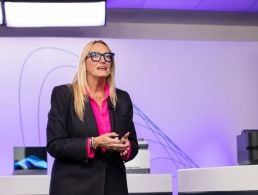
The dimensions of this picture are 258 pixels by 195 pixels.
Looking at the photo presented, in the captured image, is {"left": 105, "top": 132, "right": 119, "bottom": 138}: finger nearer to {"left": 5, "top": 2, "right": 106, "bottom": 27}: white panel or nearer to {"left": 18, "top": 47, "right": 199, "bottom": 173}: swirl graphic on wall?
{"left": 5, "top": 2, "right": 106, "bottom": 27}: white panel

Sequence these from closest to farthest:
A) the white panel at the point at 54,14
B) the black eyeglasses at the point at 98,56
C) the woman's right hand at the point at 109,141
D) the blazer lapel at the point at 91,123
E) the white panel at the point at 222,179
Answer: the woman's right hand at the point at 109,141 < the blazer lapel at the point at 91,123 < the black eyeglasses at the point at 98,56 < the white panel at the point at 222,179 < the white panel at the point at 54,14

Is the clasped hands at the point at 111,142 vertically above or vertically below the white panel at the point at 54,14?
below

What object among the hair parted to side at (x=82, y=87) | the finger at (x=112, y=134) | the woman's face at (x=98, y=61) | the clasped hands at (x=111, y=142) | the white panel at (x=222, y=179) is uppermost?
the woman's face at (x=98, y=61)

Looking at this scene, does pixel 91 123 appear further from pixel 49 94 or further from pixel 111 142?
pixel 49 94

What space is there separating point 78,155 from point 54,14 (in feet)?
6.63

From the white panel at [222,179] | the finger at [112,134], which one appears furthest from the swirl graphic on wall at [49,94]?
the finger at [112,134]

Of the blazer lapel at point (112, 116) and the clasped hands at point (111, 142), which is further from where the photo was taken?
the blazer lapel at point (112, 116)

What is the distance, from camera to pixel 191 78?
4020 millimetres

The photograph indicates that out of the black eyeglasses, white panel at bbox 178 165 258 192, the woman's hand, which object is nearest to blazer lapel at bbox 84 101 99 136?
the woman's hand

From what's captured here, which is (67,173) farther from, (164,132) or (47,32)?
(47,32)

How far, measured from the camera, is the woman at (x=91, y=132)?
168 centimetres

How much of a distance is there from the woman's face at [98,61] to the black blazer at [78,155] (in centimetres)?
11

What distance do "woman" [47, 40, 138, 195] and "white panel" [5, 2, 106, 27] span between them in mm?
1615

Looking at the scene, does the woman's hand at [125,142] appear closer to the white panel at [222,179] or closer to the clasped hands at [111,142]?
the clasped hands at [111,142]
